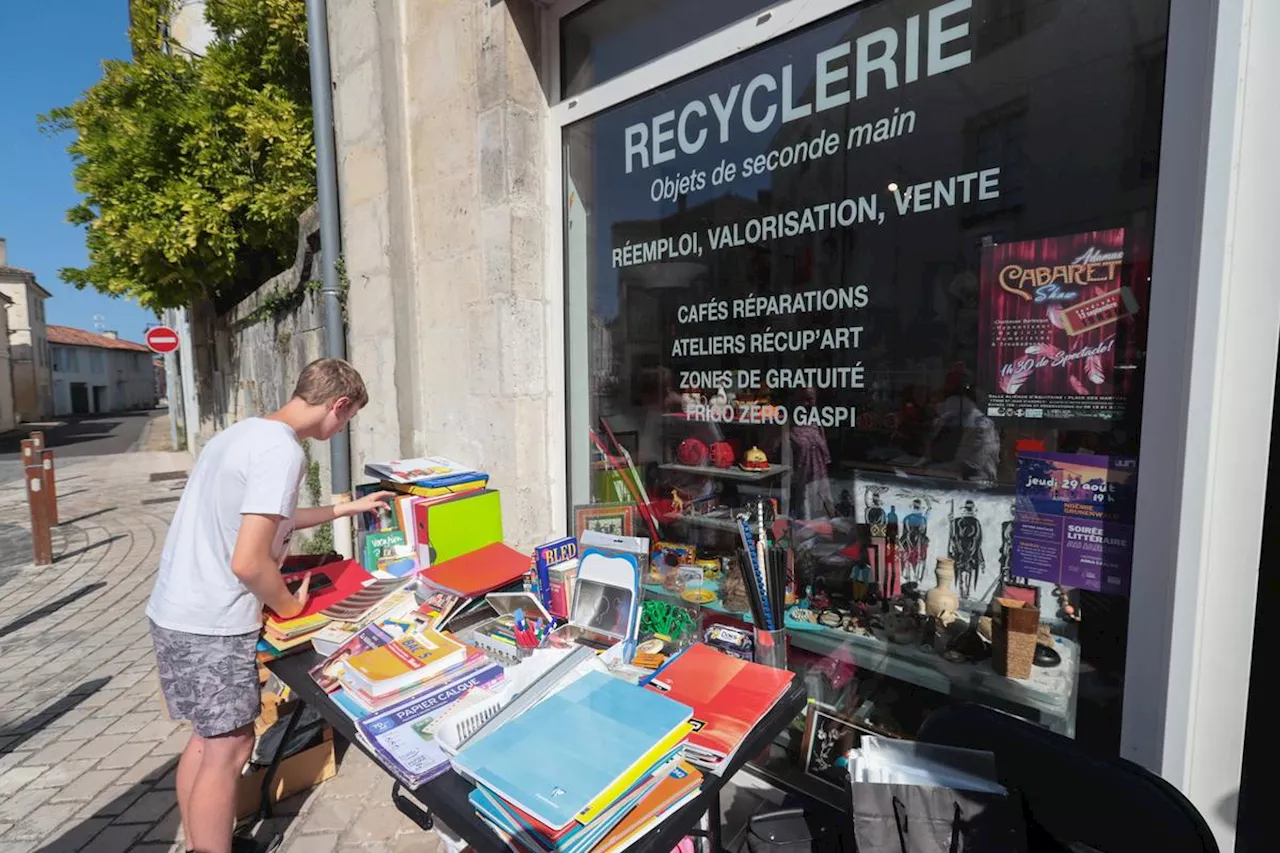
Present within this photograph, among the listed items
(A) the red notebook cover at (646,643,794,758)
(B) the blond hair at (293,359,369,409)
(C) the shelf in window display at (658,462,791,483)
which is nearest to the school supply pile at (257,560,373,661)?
(B) the blond hair at (293,359,369,409)

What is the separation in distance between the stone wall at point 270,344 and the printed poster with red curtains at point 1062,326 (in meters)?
4.79

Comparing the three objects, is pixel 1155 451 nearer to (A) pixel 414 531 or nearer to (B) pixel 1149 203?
(B) pixel 1149 203

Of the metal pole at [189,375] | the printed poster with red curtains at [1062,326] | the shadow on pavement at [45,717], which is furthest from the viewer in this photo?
the metal pole at [189,375]

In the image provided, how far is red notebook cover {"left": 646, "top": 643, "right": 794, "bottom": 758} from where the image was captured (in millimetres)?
1416

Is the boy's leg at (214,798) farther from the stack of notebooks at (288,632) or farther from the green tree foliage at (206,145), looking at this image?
the green tree foliage at (206,145)

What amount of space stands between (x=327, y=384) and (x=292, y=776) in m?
1.76

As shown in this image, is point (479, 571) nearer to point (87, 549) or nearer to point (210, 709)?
point (210, 709)

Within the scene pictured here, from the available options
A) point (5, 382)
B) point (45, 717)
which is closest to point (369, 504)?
point (45, 717)

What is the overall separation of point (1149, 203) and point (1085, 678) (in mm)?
1297

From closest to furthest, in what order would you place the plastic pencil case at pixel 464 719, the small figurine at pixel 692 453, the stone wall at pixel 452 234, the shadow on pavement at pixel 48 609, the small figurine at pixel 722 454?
1. the plastic pencil case at pixel 464 719
2. the small figurine at pixel 722 454
3. the small figurine at pixel 692 453
4. the stone wall at pixel 452 234
5. the shadow on pavement at pixel 48 609

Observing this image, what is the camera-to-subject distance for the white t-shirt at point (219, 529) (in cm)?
193

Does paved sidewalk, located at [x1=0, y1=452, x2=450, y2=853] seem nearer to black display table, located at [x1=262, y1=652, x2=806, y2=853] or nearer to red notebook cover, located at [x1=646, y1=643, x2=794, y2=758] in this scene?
black display table, located at [x1=262, y1=652, x2=806, y2=853]

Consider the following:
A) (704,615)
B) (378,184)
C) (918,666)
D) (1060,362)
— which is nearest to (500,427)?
(704,615)

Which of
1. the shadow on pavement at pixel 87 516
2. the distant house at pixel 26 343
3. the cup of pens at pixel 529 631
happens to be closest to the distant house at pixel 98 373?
the distant house at pixel 26 343
